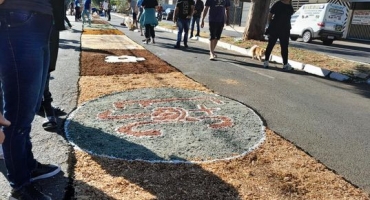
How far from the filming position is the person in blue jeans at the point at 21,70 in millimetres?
1938

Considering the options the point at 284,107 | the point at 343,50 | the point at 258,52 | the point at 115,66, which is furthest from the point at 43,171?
the point at 343,50

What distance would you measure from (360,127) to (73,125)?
3697mm

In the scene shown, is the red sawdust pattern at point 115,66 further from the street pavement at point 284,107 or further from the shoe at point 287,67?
the shoe at point 287,67

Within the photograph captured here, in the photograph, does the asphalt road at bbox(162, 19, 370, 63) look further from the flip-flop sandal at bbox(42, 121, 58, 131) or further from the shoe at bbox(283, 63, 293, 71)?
the flip-flop sandal at bbox(42, 121, 58, 131)

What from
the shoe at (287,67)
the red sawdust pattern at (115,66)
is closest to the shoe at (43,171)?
the red sawdust pattern at (115,66)

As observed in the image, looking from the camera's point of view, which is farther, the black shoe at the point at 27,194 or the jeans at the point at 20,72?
the black shoe at the point at 27,194

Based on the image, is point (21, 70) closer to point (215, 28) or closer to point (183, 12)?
point (215, 28)

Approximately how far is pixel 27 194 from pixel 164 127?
1823mm

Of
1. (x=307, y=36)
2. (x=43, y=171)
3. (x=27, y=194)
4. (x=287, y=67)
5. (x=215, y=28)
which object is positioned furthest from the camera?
(x=307, y=36)

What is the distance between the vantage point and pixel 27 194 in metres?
2.16

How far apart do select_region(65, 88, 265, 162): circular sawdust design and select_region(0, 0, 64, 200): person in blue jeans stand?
93cm

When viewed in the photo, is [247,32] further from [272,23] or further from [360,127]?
[360,127]

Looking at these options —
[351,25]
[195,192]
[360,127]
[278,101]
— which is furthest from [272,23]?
[351,25]

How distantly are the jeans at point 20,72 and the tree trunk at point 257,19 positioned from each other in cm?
1139
